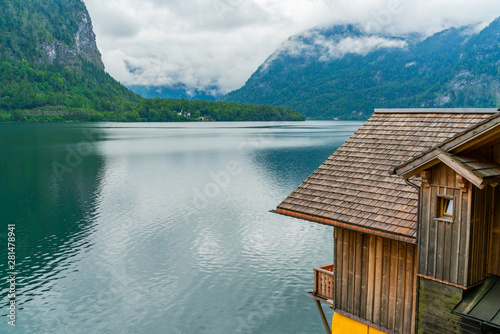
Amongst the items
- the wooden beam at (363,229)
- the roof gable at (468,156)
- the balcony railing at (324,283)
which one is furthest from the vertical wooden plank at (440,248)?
the balcony railing at (324,283)

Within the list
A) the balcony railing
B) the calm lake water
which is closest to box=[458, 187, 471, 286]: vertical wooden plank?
the balcony railing

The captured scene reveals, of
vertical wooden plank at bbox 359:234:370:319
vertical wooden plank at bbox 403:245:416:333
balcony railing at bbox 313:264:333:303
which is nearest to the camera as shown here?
vertical wooden plank at bbox 403:245:416:333

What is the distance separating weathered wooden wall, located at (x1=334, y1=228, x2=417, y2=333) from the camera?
1128 centimetres

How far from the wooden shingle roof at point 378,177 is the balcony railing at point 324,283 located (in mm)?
2194

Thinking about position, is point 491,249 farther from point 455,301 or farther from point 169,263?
point 169,263

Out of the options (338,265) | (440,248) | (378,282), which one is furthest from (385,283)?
(440,248)

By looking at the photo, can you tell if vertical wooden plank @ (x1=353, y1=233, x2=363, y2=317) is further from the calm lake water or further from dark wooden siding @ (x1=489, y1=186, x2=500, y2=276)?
the calm lake water

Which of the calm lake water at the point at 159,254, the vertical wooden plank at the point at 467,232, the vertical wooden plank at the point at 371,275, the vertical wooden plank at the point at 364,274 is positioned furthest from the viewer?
the calm lake water at the point at 159,254

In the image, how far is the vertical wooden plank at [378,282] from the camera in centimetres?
1189

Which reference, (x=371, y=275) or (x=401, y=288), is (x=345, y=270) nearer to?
(x=371, y=275)

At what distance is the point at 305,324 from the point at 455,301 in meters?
10.4

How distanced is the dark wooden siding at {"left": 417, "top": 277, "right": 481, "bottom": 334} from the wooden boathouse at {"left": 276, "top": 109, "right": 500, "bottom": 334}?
0.02m

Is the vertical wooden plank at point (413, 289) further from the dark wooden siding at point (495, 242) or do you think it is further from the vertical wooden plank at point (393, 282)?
the dark wooden siding at point (495, 242)

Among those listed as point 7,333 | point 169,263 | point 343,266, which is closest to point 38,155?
point 169,263
